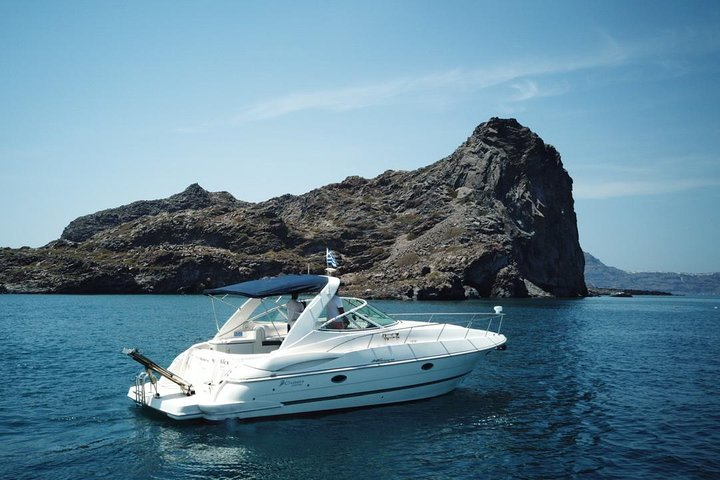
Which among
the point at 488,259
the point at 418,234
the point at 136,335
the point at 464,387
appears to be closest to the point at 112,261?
the point at 418,234

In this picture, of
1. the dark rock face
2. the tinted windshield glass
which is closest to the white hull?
the tinted windshield glass

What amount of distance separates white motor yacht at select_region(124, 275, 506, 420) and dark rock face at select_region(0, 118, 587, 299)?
7777 cm

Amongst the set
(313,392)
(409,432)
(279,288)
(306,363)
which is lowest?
(409,432)

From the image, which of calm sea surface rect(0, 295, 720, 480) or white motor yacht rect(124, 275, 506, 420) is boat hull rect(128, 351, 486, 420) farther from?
calm sea surface rect(0, 295, 720, 480)

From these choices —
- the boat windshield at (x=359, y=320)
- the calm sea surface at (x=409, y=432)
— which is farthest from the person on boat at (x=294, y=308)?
the calm sea surface at (x=409, y=432)

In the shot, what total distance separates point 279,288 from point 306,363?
3009 millimetres

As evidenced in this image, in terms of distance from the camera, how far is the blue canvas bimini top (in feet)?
63.1

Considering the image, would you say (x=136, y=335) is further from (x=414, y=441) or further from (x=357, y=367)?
(x=414, y=441)

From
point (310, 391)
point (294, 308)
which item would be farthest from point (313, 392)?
point (294, 308)

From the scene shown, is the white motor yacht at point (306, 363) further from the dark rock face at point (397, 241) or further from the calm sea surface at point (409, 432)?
the dark rock face at point (397, 241)

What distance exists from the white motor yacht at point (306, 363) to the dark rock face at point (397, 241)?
77.8 metres

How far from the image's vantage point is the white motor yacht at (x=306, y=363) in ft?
55.8

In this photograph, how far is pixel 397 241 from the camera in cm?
15450

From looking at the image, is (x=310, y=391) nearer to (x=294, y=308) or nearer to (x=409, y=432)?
(x=409, y=432)
